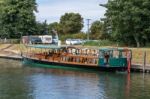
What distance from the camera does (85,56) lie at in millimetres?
76250

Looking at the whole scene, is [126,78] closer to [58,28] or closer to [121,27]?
[121,27]

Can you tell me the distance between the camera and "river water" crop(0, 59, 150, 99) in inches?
1933

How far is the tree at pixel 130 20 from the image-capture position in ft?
299

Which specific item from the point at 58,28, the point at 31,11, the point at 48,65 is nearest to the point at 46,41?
the point at 31,11

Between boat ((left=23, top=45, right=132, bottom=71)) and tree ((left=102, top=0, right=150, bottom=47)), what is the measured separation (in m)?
14.1

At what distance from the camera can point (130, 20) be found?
9162 cm

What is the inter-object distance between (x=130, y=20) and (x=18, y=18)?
47.7 metres

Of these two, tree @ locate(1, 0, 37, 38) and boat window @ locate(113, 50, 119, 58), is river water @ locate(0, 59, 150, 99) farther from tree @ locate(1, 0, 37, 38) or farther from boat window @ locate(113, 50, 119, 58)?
tree @ locate(1, 0, 37, 38)

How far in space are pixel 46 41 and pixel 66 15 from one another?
2396 inches

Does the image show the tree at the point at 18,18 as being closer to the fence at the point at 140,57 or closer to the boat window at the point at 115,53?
the fence at the point at 140,57

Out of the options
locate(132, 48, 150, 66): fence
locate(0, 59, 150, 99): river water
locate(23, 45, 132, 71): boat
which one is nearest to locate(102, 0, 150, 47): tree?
locate(132, 48, 150, 66): fence

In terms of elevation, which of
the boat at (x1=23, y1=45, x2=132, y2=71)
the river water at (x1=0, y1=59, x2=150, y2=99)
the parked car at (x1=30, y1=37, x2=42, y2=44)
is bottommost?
the river water at (x1=0, y1=59, x2=150, y2=99)

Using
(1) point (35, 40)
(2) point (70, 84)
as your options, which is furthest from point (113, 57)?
(1) point (35, 40)

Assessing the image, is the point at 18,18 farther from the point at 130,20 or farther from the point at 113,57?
the point at 113,57
